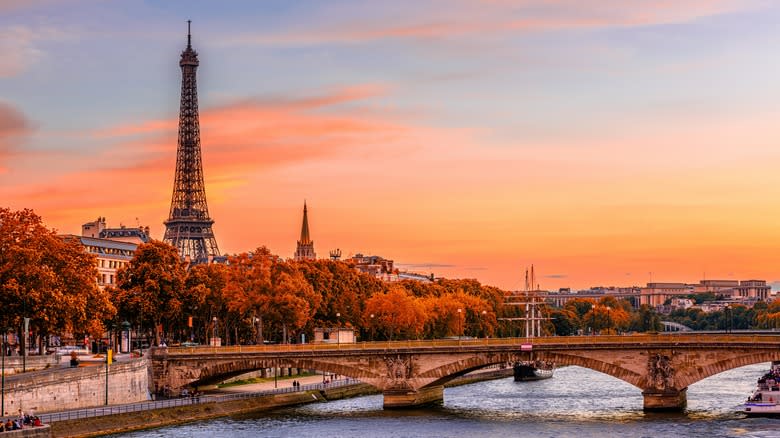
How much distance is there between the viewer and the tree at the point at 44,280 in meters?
93.4

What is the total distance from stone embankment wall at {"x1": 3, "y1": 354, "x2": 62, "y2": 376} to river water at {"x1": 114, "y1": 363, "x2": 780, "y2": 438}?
460 inches

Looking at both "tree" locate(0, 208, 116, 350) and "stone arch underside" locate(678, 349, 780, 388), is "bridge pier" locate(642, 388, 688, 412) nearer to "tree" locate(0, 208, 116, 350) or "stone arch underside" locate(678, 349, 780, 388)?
"stone arch underside" locate(678, 349, 780, 388)

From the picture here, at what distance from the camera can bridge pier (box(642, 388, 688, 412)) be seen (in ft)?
315

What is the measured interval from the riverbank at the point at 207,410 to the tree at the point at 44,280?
13075 millimetres

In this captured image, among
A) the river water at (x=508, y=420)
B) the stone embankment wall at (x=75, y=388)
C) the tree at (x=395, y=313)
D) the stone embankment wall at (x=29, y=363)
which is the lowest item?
the river water at (x=508, y=420)

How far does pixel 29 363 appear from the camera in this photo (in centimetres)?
8894

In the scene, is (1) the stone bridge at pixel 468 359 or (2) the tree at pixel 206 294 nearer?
(1) the stone bridge at pixel 468 359

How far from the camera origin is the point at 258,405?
99.6m

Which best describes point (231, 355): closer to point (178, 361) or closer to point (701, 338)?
point (178, 361)

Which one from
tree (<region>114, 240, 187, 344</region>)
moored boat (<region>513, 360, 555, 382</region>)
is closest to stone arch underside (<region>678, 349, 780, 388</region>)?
tree (<region>114, 240, 187, 344</region>)

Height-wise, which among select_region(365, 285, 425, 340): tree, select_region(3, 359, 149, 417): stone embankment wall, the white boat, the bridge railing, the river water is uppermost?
select_region(365, 285, 425, 340): tree

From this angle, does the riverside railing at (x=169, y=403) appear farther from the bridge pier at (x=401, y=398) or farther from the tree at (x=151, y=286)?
the tree at (x=151, y=286)

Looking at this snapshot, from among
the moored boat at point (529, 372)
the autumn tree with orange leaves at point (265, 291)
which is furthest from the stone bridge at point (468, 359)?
the moored boat at point (529, 372)

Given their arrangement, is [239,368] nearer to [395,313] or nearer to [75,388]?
[75,388]
